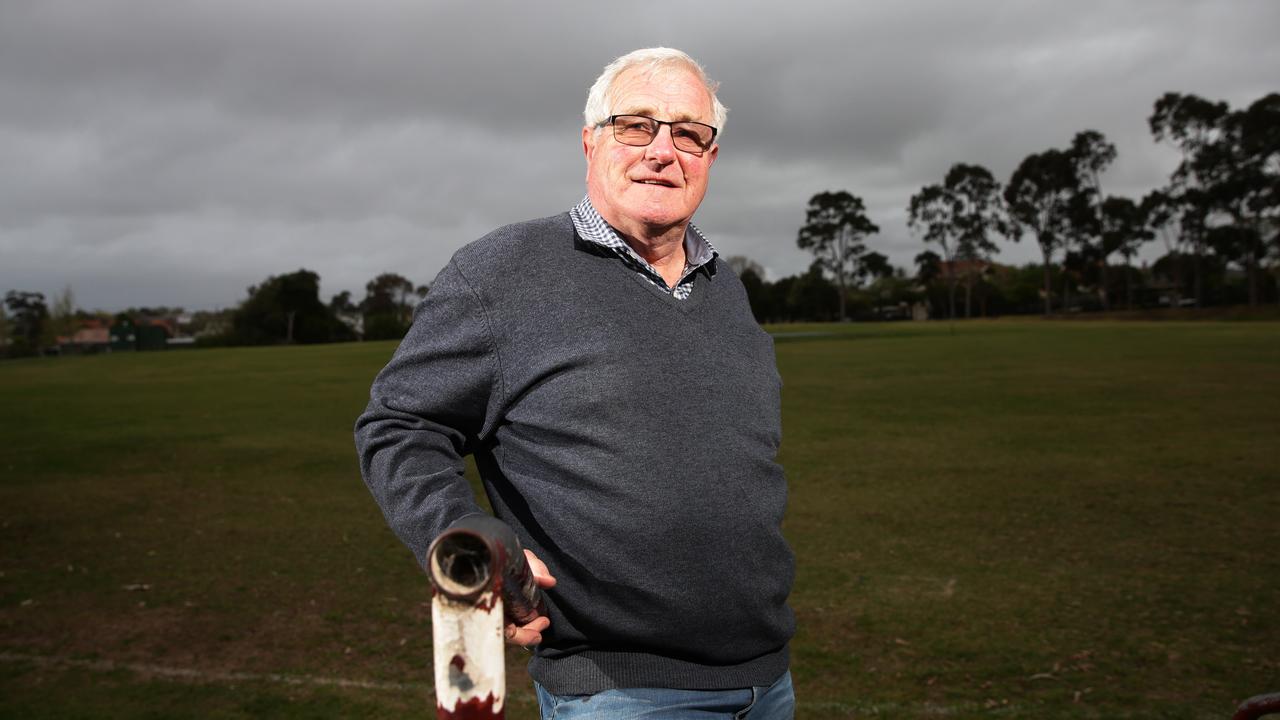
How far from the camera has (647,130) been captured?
230 centimetres

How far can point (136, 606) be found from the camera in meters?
6.46

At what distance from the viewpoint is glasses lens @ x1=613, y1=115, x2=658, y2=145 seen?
2.29 metres

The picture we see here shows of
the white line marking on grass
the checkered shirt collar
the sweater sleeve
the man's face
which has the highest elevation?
the man's face

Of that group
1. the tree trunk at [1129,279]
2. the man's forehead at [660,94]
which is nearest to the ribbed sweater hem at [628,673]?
the man's forehead at [660,94]

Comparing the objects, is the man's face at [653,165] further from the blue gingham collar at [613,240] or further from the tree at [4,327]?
the tree at [4,327]

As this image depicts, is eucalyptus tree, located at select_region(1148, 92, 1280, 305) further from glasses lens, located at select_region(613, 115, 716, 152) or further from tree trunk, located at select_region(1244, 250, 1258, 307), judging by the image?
glasses lens, located at select_region(613, 115, 716, 152)

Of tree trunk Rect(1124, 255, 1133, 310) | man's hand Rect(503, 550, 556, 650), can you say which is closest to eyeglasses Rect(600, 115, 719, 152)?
man's hand Rect(503, 550, 556, 650)

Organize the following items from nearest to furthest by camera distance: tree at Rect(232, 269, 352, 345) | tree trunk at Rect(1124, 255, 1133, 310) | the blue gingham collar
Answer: the blue gingham collar < tree trunk at Rect(1124, 255, 1133, 310) < tree at Rect(232, 269, 352, 345)

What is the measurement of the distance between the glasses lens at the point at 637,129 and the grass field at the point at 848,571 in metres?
3.24

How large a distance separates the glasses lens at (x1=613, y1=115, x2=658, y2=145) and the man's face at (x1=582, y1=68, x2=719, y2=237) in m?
0.01

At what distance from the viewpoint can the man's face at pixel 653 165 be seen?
7.43 ft

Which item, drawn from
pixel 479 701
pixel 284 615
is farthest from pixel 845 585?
pixel 479 701

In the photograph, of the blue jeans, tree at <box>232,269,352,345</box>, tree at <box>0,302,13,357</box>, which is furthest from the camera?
tree at <box>0,302,13,357</box>

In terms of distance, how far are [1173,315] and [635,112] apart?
248 ft
